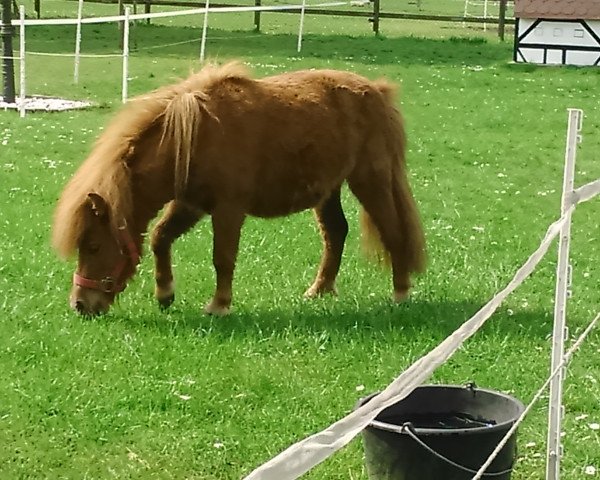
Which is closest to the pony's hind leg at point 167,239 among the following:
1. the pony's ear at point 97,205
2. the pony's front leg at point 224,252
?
the pony's front leg at point 224,252

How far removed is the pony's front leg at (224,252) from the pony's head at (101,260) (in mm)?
567

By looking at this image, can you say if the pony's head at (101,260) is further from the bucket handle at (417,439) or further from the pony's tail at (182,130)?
the bucket handle at (417,439)

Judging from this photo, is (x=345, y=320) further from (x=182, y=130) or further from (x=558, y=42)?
(x=558, y=42)

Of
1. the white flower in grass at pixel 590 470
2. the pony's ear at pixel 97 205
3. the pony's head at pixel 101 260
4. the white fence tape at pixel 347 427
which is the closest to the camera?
the white fence tape at pixel 347 427

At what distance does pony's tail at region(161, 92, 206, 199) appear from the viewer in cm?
681

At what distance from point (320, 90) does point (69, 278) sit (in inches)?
90.2

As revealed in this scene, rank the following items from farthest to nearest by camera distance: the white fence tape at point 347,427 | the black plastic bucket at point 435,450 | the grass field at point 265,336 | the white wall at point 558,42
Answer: the white wall at point 558,42 → the grass field at point 265,336 → the black plastic bucket at point 435,450 → the white fence tape at point 347,427

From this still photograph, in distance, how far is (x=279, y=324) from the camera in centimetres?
690

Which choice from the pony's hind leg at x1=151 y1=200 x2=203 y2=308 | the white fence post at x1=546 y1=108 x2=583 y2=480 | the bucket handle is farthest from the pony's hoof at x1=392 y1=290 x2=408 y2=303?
the bucket handle

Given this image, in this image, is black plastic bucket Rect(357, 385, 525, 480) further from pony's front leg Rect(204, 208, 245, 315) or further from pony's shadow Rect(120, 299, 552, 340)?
pony's front leg Rect(204, 208, 245, 315)

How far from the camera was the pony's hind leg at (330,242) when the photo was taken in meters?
7.79

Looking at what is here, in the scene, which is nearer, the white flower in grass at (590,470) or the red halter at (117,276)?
the white flower in grass at (590,470)

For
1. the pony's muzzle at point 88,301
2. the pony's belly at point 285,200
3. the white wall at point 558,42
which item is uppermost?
the white wall at point 558,42

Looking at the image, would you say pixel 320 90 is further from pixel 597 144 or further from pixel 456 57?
pixel 456 57
